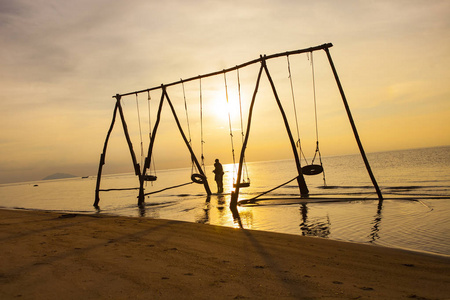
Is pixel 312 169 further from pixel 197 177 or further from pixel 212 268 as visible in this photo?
pixel 212 268

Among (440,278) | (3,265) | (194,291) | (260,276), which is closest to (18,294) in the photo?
(3,265)

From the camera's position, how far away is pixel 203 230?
9000 mm

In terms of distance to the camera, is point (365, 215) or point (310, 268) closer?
point (310, 268)

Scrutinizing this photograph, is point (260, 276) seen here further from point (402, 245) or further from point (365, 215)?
point (365, 215)

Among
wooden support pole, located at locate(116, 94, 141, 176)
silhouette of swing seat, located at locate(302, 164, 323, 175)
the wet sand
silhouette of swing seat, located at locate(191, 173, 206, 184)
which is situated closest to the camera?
the wet sand

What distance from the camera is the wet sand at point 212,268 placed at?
4254mm

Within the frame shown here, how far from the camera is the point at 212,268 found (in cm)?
529

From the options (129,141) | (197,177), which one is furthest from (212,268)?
(129,141)

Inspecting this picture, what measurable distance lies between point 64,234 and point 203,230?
11.5 feet

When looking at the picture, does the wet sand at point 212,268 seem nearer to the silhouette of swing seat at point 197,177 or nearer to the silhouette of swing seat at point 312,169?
the silhouette of swing seat at point 312,169

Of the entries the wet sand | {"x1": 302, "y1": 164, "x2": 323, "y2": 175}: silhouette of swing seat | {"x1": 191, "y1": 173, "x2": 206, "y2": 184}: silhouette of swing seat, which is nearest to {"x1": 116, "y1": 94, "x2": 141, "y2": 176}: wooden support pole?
{"x1": 191, "y1": 173, "x2": 206, "y2": 184}: silhouette of swing seat

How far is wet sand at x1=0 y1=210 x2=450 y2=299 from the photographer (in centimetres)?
425

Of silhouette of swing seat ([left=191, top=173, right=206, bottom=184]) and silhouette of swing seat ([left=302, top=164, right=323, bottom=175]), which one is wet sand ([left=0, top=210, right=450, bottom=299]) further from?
silhouette of swing seat ([left=191, top=173, right=206, bottom=184])

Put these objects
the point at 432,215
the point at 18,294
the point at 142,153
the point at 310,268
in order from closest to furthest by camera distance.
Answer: the point at 18,294 < the point at 310,268 < the point at 432,215 < the point at 142,153
